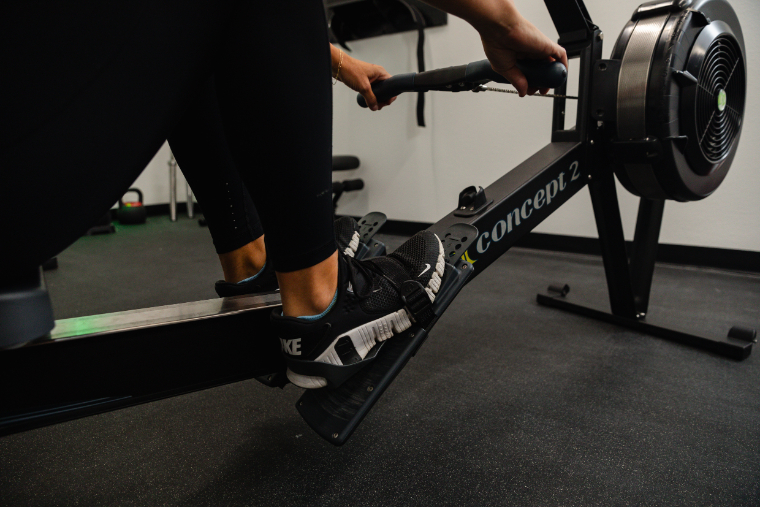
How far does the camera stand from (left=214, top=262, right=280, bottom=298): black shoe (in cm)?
80

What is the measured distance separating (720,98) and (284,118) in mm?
1183

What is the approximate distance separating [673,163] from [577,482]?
0.76 metres

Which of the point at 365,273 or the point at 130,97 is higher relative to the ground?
the point at 130,97

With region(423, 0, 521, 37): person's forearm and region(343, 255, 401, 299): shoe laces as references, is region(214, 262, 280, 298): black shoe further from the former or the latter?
region(423, 0, 521, 37): person's forearm

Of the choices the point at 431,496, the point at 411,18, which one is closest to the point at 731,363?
the point at 431,496

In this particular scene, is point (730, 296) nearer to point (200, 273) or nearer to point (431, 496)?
point (431, 496)

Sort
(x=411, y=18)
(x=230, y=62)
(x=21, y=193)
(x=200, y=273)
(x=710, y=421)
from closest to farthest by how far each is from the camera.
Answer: (x=21, y=193)
(x=230, y=62)
(x=710, y=421)
(x=200, y=273)
(x=411, y=18)

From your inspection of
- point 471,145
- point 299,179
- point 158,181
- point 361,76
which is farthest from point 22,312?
point 158,181

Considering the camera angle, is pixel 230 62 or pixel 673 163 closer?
pixel 230 62

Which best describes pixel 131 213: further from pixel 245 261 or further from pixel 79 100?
pixel 79 100

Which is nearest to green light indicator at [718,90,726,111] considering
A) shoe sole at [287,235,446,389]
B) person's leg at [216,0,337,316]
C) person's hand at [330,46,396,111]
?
person's hand at [330,46,396,111]

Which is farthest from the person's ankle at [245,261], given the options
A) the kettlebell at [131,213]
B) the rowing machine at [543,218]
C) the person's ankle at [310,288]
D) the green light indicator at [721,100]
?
the kettlebell at [131,213]

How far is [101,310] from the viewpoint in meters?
1.56

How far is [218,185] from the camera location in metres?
0.73
